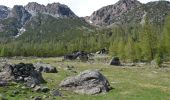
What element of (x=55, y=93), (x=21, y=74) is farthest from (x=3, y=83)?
(x=55, y=93)

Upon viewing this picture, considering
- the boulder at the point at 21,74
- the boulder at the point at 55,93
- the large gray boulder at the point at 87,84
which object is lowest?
the boulder at the point at 55,93

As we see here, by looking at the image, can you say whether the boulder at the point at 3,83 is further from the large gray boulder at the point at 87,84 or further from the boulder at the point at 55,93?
the boulder at the point at 55,93

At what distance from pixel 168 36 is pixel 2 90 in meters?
71.5

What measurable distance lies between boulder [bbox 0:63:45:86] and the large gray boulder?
546 centimetres

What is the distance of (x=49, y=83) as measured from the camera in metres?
57.4

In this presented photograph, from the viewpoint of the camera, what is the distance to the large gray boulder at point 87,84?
165 feet

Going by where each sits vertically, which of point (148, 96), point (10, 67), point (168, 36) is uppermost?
point (168, 36)

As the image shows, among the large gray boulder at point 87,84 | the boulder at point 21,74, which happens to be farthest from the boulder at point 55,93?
the boulder at point 21,74

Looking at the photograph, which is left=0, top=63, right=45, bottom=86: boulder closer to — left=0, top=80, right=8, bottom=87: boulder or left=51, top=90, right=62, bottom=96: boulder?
left=0, top=80, right=8, bottom=87: boulder

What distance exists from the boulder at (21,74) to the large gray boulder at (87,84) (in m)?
5.46

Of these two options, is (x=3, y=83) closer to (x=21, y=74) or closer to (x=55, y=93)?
(x=21, y=74)

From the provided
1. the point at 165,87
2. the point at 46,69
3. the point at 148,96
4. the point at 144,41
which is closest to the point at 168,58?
the point at 144,41

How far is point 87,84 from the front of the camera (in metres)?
51.9

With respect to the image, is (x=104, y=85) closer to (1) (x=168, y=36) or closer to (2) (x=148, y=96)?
(2) (x=148, y=96)
